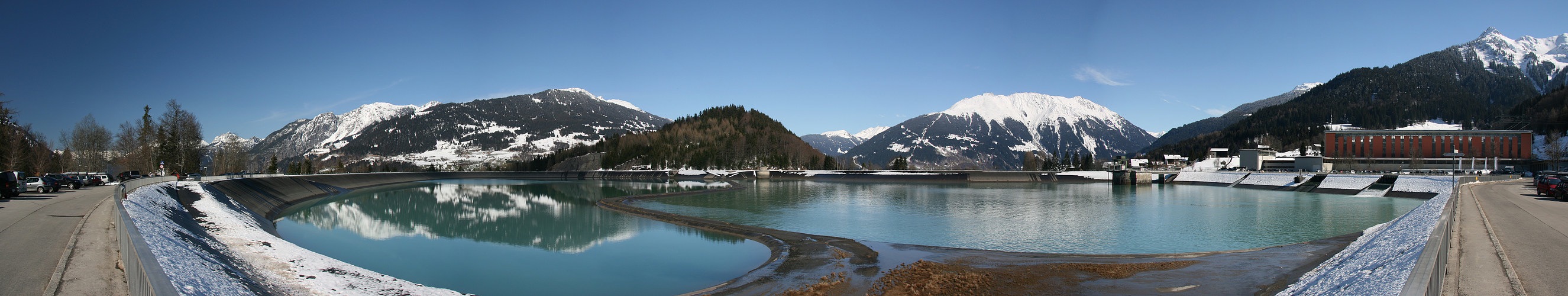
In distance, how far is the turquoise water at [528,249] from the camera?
17.8 meters

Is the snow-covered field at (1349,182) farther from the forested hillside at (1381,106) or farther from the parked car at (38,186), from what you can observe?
the forested hillside at (1381,106)

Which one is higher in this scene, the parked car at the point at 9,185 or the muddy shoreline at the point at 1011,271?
the parked car at the point at 9,185

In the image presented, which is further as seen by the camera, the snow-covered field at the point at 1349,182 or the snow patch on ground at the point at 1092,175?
the snow patch on ground at the point at 1092,175

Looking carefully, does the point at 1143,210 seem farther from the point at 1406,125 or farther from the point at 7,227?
the point at 1406,125

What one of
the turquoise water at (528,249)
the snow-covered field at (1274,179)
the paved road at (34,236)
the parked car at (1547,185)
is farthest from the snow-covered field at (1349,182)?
the paved road at (34,236)

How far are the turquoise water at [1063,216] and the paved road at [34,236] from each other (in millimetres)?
21392

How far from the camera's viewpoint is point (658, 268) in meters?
19.7

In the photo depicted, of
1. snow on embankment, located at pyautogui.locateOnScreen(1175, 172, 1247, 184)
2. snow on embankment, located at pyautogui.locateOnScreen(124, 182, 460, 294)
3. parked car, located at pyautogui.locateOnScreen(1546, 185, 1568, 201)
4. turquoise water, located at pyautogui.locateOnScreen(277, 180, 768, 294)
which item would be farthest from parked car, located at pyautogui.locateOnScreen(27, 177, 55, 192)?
snow on embankment, located at pyautogui.locateOnScreen(1175, 172, 1247, 184)

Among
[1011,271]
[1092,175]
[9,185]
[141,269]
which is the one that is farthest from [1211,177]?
[9,185]

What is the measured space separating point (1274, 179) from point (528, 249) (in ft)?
257

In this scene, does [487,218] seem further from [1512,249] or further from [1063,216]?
[1512,249]

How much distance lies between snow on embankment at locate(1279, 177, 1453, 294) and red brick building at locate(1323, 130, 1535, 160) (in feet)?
337

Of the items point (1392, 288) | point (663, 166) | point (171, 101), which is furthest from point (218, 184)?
point (663, 166)

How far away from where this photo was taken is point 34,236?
47.9 feet
